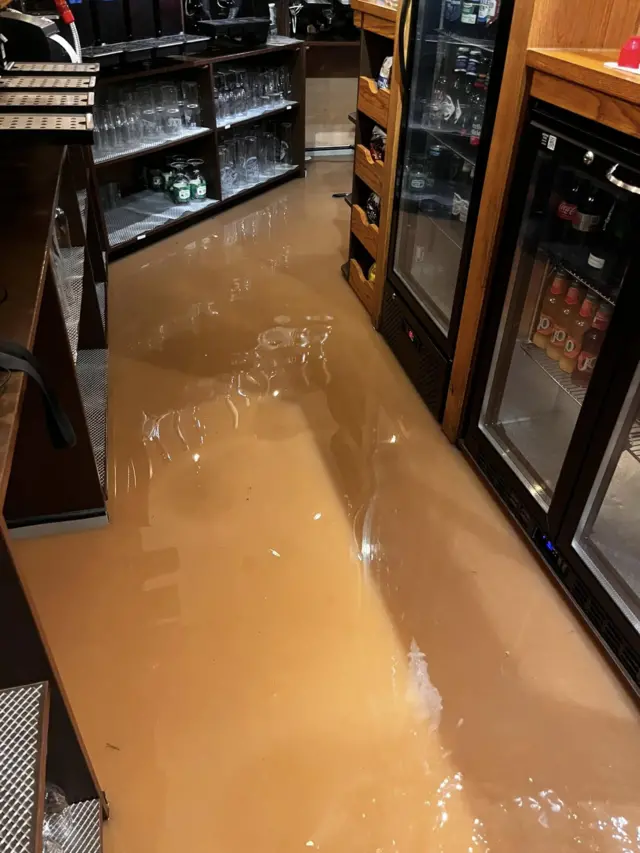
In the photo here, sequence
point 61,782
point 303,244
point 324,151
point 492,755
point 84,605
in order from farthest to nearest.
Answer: point 324,151, point 303,244, point 84,605, point 492,755, point 61,782

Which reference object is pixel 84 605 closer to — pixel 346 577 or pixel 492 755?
pixel 346 577

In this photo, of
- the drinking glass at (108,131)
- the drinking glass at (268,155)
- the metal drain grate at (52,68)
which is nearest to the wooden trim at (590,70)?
the metal drain grate at (52,68)

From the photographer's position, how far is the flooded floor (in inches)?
60.1

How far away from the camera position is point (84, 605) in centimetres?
196

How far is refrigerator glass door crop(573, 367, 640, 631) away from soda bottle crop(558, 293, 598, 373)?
338 mm

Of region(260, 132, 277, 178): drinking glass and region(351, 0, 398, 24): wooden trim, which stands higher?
region(351, 0, 398, 24): wooden trim

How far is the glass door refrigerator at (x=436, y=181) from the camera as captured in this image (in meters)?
2.39

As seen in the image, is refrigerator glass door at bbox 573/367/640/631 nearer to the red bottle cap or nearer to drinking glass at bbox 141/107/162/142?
the red bottle cap

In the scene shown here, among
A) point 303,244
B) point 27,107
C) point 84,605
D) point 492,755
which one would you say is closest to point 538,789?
point 492,755

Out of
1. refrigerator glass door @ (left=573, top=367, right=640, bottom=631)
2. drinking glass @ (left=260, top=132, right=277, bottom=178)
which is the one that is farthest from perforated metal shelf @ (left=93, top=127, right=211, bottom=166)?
refrigerator glass door @ (left=573, top=367, right=640, bottom=631)

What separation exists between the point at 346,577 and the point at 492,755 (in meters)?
0.66

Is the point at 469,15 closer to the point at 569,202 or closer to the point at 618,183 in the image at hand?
the point at 569,202

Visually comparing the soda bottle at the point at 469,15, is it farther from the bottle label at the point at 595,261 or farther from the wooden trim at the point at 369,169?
the bottle label at the point at 595,261

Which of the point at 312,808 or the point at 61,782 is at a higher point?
the point at 61,782
